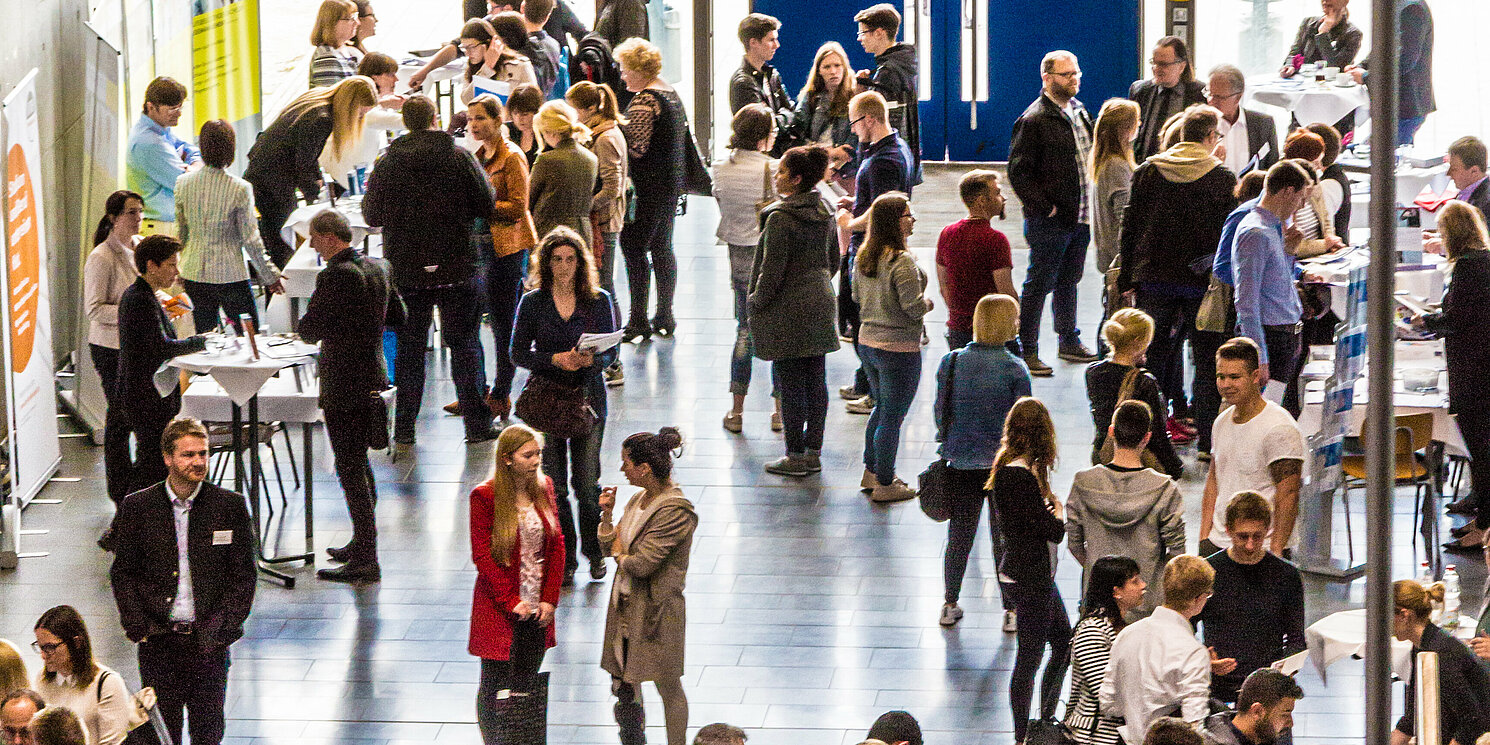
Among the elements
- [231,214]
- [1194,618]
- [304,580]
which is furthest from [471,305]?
[1194,618]

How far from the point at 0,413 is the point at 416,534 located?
2.43 m

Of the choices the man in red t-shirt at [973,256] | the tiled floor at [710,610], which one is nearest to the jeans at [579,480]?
the tiled floor at [710,610]

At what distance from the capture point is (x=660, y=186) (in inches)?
451

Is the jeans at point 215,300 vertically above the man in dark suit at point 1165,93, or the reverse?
the man in dark suit at point 1165,93

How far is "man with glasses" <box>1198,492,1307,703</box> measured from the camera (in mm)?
6273

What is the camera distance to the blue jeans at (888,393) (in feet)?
30.2

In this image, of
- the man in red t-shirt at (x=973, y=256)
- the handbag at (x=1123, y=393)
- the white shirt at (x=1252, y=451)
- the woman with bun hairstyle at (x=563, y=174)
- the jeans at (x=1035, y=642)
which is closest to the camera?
the jeans at (x=1035, y=642)

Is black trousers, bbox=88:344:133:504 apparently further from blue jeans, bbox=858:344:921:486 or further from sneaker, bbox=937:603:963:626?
sneaker, bbox=937:603:963:626

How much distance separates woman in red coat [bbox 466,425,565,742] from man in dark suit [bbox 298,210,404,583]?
2.01 metres

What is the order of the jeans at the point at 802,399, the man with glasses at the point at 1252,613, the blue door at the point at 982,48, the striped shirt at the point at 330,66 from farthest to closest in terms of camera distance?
the blue door at the point at 982,48
the striped shirt at the point at 330,66
the jeans at the point at 802,399
the man with glasses at the point at 1252,613

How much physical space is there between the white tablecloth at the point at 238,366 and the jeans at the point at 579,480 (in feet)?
3.92

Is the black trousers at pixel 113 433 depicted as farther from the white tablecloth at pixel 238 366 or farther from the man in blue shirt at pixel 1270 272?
the man in blue shirt at pixel 1270 272

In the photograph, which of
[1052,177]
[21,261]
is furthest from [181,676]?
[1052,177]

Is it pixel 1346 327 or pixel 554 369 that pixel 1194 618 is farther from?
pixel 554 369
